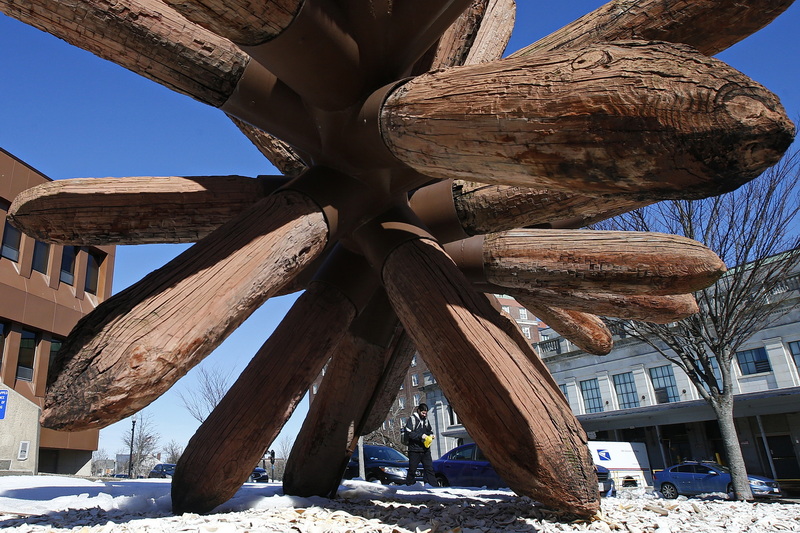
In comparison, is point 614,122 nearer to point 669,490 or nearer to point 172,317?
point 172,317

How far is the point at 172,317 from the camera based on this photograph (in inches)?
97.1

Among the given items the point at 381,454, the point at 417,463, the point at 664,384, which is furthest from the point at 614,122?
the point at 664,384

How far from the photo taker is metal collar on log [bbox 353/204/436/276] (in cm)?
353

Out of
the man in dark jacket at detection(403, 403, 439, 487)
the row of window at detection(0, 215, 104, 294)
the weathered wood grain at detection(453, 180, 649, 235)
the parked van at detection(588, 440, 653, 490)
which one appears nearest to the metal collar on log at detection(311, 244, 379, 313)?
the weathered wood grain at detection(453, 180, 649, 235)

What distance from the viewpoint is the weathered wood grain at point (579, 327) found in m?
5.45

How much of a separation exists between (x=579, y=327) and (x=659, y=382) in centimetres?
2206

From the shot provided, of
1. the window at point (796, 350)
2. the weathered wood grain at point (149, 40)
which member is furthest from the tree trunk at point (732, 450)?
the window at point (796, 350)

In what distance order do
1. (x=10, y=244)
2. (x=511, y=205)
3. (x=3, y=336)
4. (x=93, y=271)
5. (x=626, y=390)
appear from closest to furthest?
(x=511, y=205) < (x=3, y=336) < (x=10, y=244) < (x=93, y=271) < (x=626, y=390)

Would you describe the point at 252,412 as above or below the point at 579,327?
below

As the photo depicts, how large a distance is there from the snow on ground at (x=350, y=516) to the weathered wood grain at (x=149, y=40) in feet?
7.75

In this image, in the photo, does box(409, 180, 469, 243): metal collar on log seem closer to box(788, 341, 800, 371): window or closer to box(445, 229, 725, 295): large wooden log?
box(445, 229, 725, 295): large wooden log

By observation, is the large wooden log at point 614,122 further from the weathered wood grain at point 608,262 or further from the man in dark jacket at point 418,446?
the man in dark jacket at point 418,446

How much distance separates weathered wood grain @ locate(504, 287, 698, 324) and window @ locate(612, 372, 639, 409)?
22659 mm

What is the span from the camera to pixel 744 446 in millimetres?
22062
